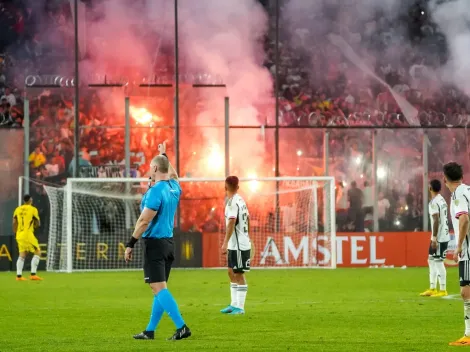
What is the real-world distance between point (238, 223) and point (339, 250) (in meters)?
16.6

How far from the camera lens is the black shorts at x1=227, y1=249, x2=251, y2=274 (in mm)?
15906

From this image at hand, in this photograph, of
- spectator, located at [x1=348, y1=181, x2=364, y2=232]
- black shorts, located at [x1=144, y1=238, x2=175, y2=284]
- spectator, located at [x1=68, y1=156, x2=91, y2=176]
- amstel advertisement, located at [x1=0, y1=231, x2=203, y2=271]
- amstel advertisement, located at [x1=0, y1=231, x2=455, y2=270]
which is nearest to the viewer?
black shorts, located at [x1=144, y1=238, x2=175, y2=284]

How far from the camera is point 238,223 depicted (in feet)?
53.1

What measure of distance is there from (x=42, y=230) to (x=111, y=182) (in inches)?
103

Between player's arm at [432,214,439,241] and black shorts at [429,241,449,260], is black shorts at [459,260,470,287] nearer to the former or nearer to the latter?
player's arm at [432,214,439,241]

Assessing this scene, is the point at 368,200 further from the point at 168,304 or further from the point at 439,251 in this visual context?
the point at 168,304

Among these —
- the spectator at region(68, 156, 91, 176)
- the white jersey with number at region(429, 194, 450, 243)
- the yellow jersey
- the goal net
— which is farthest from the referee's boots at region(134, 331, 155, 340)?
the spectator at region(68, 156, 91, 176)

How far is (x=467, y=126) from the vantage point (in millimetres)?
36000

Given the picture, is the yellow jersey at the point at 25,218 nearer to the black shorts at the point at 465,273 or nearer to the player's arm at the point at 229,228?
the player's arm at the point at 229,228

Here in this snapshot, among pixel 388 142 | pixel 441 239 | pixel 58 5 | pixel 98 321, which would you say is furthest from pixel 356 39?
pixel 98 321

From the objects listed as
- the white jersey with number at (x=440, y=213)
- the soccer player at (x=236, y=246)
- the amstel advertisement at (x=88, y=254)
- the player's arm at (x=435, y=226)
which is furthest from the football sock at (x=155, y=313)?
the amstel advertisement at (x=88, y=254)

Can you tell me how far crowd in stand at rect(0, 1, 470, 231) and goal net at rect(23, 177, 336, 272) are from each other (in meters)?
0.72

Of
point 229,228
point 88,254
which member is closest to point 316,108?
point 88,254

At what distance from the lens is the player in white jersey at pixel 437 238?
19109 millimetres
